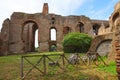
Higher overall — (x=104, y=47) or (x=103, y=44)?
(x=103, y=44)

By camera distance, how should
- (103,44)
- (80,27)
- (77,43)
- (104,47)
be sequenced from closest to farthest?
1. (104,47)
2. (103,44)
3. (77,43)
4. (80,27)

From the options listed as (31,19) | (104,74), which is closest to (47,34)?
(31,19)

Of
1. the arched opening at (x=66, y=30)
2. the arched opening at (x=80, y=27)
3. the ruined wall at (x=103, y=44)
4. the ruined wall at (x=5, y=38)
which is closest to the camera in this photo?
the ruined wall at (x=103, y=44)

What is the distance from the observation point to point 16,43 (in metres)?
38.0

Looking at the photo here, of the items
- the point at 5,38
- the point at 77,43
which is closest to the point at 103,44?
the point at 77,43

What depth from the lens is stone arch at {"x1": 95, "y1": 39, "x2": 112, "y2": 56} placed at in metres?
21.2

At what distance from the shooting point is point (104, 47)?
21484 millimetres

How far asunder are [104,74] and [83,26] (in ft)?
110

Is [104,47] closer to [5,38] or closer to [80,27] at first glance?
[5,38]

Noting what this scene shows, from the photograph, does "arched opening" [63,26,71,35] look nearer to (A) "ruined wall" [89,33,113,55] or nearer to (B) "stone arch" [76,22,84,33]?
(B) "stone arch" [76,22,84,33]

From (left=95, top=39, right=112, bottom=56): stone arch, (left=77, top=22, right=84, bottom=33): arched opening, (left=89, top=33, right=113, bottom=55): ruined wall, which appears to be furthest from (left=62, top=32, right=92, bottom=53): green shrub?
(left=77, top=22, right=84, bottom=33): arched opening

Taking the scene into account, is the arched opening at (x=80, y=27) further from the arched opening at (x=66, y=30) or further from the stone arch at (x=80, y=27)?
the arched opening at (x=66, y=30)

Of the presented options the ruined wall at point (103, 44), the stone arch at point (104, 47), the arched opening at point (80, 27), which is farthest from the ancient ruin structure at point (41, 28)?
the stone arch at point (104, 47)

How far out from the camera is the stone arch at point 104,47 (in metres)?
21.2
